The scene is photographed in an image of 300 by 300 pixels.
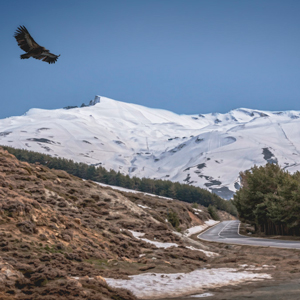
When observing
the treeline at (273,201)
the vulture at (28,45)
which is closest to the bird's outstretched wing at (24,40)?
the vulture at (28,45)

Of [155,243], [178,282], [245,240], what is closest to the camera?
[178,282]

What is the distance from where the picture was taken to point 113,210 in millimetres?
38375

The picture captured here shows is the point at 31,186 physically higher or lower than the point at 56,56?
lower

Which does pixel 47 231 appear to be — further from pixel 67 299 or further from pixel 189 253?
pixel 189 253

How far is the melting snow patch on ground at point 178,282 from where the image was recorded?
15345mm

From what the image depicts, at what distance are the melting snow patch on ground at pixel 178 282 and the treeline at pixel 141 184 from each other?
15379cm

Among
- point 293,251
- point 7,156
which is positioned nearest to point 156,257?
point 293,251

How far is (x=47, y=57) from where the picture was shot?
12406 mm

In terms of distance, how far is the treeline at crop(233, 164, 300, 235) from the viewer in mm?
49031

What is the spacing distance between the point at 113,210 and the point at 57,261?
2085 centimetres

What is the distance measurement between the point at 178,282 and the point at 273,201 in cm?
4148

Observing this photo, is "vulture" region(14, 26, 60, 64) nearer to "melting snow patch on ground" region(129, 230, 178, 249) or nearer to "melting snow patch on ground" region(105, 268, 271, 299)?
"melting snow patch on ground" region(105, 268, 271, 299)

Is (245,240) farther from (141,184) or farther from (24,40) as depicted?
(141,184)

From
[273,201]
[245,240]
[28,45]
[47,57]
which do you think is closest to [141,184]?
[273,201]
